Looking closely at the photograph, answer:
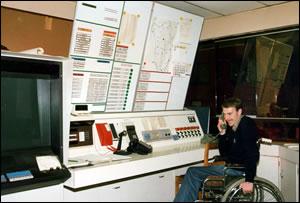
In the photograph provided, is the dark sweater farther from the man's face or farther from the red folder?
the red folder

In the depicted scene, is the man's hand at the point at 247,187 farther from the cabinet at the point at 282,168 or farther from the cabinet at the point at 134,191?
the cabinet at the point at 134,191

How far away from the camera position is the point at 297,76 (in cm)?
334

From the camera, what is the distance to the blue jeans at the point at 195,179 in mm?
2749

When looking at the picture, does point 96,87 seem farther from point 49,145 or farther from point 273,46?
point 273,46

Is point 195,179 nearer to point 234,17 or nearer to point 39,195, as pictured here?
point 39,195

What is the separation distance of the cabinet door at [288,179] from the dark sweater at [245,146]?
623 mm

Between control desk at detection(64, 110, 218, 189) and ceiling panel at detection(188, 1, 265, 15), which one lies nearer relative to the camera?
control desk at detection(64, 110, 218, 189)

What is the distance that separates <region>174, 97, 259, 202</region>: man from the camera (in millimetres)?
2564

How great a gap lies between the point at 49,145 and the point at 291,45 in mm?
2838

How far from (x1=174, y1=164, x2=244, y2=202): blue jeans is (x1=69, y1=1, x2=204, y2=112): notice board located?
1060 mm

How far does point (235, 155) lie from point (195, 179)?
0.46m

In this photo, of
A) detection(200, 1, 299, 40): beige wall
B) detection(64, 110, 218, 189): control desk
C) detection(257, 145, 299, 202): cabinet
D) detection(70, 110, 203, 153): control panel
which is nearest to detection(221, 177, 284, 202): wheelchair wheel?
detection(257, 145, 299, 202): cabinet

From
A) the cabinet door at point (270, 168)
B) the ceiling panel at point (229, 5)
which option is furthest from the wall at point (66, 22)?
the cabinet door at point (270, 168)

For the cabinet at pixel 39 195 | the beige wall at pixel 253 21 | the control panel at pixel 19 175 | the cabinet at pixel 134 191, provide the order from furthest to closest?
the beige wall at pixel 253 21, the cabinet at pixel 134 191, the cabinet at pixel 39 195, the control panel at pixel 19 175
